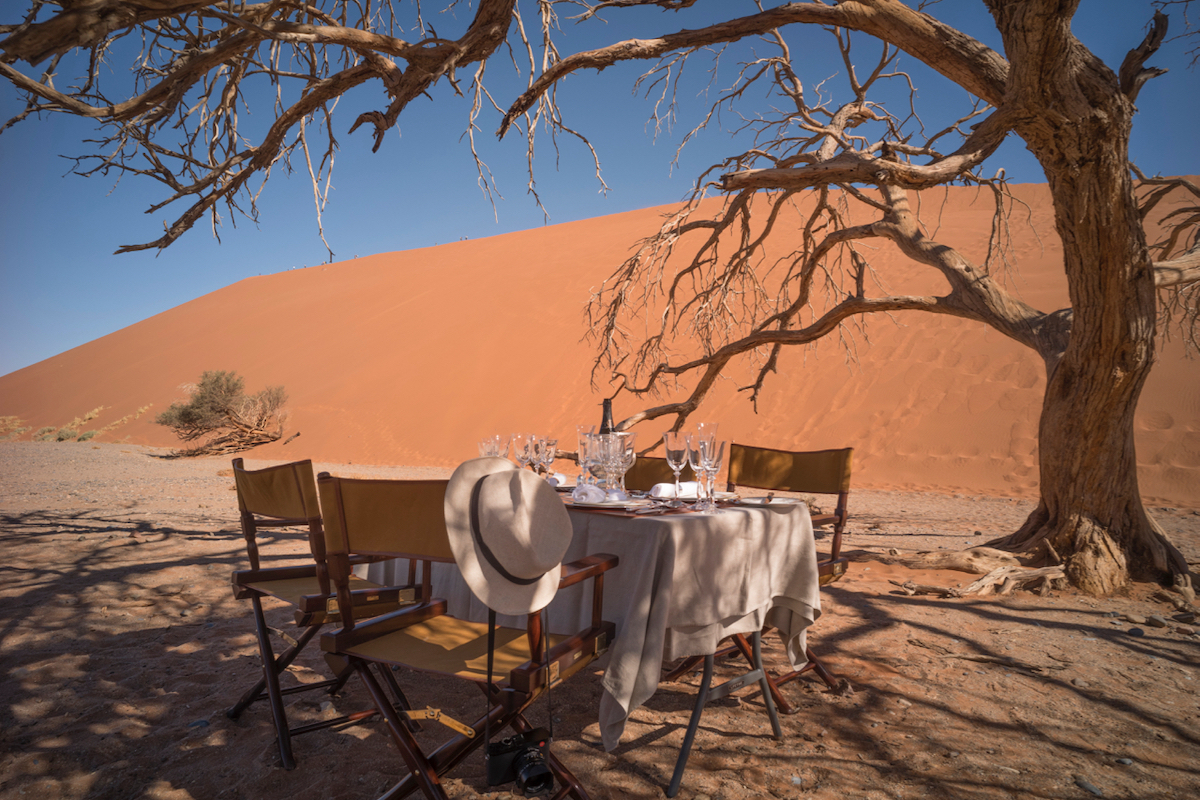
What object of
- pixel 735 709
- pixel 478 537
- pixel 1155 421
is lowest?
pixel 1155 421

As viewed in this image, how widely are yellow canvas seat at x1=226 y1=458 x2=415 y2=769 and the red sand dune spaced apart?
9583 mm

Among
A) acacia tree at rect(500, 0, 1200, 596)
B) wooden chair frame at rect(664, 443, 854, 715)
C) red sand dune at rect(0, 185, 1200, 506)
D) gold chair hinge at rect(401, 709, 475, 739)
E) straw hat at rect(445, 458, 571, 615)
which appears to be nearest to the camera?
straw hat at rect(445, 458, 571, 615)

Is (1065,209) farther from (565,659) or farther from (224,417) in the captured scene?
(224,417)

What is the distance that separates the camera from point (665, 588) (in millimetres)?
1845

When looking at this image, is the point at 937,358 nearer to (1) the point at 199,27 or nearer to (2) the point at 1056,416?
(2) the point at 1056,416

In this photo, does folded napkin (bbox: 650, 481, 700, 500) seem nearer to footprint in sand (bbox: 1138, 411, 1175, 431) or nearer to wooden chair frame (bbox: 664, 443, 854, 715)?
wooden chair frame (bbox: 664, 443, 854, 715)

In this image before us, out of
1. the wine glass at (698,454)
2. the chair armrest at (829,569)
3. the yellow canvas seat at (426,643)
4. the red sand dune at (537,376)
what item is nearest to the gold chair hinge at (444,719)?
the yellow canvas seat at (426,643)

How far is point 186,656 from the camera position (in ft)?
9.78

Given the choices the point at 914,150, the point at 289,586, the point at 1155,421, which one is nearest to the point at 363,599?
the point at 289,586

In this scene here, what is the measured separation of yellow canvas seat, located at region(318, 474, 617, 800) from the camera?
5.08 feet

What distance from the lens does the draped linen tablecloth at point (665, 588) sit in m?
1.84

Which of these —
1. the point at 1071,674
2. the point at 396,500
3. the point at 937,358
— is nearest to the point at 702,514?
the point at 396,500

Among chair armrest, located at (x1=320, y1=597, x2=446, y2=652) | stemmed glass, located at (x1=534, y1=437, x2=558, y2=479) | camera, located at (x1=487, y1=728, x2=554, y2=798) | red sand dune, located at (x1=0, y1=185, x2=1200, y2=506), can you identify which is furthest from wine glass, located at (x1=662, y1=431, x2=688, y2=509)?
red sand dune, located at (x1=0, y1=185, x2=1200, y2=506)

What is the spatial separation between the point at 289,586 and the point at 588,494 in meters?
1.14
